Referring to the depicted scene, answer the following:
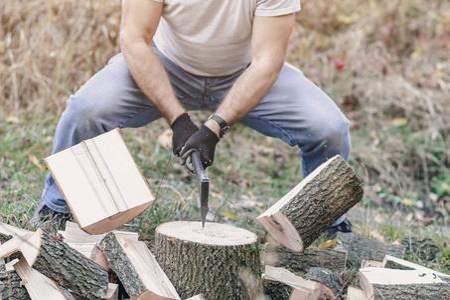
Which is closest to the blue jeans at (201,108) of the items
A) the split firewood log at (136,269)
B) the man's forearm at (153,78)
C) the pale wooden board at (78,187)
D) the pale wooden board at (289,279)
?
the man's forearm at (153,78)

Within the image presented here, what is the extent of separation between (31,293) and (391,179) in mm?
3491

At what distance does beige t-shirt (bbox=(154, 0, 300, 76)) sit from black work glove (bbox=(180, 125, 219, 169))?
0.49m

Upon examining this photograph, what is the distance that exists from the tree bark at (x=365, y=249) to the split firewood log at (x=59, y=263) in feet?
4.41

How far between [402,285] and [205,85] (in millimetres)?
1408

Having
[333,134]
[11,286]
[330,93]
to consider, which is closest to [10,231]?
[11,286]

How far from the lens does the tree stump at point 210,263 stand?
2.87m

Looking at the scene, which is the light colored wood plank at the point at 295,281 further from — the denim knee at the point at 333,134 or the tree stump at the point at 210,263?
the denim knee at the point at 333,134

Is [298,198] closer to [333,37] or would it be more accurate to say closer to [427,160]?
[427,160]

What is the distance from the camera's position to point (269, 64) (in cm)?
350

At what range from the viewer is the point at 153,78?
3459 mm

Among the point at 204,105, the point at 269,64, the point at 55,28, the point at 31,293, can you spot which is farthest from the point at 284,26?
the point at 55,28

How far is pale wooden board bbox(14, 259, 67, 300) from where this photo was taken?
8.62 ft

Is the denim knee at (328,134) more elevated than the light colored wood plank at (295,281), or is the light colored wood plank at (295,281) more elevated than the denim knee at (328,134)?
the denim knee at (328,134)

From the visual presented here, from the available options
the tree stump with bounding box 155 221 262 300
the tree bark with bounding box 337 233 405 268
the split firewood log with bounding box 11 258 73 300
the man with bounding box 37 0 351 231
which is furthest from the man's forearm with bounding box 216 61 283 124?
the split firewood log with bounding box 11 258 73 300
